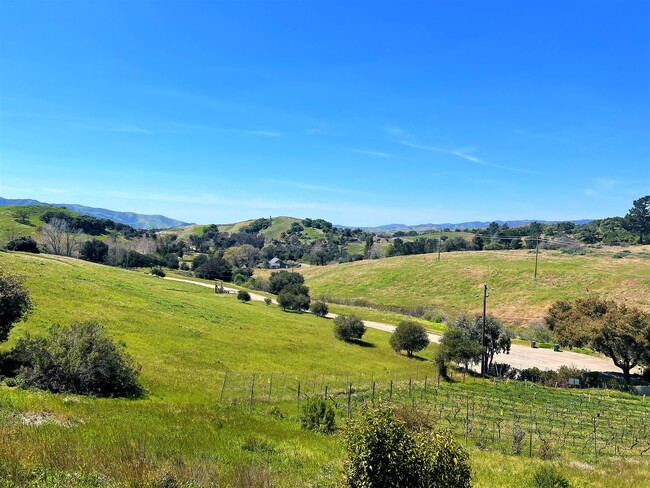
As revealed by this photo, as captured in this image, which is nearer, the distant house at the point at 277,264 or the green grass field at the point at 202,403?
the green grass field at the point at 202,403

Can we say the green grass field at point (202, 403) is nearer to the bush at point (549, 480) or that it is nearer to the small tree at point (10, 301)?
the bush at point (549, 480)

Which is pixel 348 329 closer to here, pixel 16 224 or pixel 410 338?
pixel 410 338

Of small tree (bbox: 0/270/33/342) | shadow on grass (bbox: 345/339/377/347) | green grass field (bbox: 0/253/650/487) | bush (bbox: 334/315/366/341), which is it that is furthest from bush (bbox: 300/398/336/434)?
bush (bbox: 334/315/366/341)

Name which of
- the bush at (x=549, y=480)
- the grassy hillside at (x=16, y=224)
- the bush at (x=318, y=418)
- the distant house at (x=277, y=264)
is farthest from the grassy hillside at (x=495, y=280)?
the grassy hillside at (x=16, y=224)

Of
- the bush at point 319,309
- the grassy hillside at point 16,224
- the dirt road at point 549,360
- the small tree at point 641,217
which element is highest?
the small tree at point 641,217

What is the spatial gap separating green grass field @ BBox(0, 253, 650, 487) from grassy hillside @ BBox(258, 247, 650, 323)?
50.1 meters

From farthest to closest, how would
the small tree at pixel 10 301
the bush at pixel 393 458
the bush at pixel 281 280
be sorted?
the bush at pixel 281 280 < the small tree at pixel 10 301 < the bush at pixel 393 458

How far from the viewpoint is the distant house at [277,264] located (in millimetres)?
179875

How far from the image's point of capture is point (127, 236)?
191 metres

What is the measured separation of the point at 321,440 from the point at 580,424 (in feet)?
66.6

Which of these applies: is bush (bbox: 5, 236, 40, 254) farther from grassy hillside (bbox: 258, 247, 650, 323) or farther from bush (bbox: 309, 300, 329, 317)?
grassy hillside (bbox: 258, 247, 650, 323)

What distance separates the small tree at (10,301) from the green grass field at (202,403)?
3.93 meters

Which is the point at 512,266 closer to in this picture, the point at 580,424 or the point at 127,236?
the point at 580,424

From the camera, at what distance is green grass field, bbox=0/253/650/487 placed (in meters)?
10.1
